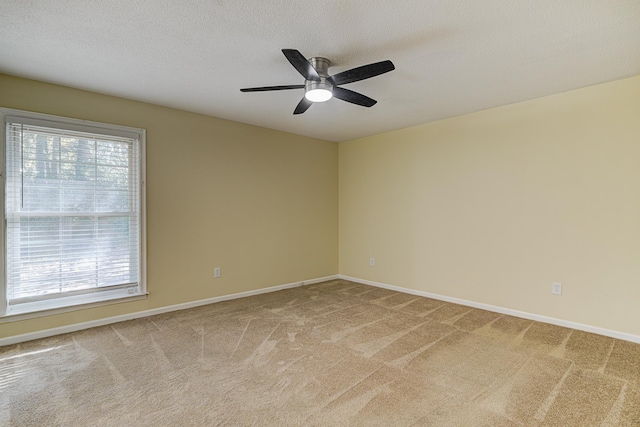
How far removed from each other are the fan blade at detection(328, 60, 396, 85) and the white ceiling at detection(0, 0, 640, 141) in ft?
0.80

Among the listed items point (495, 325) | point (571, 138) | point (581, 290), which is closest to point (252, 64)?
point (571, 138)

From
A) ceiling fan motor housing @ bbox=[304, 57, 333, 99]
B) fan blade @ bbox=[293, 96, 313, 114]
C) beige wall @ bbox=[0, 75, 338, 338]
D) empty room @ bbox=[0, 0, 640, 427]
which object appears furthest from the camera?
beige wall @ bbox=[0, 75, 338, 338]

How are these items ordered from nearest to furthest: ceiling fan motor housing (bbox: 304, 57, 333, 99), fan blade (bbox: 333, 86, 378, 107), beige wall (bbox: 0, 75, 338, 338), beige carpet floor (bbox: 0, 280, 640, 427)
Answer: beige carpet floor (bbox: 0, 280, 640, 427), ceiling fan motor housing (bbox: 304, 57, 333, 99), fan blade (bbox: 333, 86, 378, 107), beige wall (bbox: 0, 75, 338, 338)

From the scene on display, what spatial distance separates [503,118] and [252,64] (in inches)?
112

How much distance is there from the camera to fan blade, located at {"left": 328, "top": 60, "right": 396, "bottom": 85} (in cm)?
203

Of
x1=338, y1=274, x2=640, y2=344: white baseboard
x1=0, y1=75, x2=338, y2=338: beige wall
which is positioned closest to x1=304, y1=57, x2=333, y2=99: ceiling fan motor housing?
x1=0, y1=75, x2=338, y2=338: beige wall

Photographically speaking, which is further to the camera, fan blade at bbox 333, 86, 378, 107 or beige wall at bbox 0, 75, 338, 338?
beige wall at bbox 0, 75, 338, 338

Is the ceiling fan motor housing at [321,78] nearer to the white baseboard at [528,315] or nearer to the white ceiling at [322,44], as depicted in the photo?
the white ceiling at [322,44]

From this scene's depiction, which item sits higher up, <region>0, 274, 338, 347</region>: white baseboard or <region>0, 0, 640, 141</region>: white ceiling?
<region>0, 0, 640, 141</region>: white ceiling

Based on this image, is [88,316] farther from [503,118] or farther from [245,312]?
[503,118]

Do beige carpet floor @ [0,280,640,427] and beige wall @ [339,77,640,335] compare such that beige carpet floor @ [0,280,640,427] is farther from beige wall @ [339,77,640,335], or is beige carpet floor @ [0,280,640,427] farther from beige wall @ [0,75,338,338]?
beige wall @ [0,75,338,338]

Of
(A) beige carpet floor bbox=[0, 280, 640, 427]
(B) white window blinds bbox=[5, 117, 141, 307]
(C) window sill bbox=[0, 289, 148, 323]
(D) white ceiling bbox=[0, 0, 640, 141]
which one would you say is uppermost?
(D) white ceiling bbox=[0, 0, 640, 141]

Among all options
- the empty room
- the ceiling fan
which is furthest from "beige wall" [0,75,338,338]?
the ceiling fan

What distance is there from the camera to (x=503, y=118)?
360 cm
